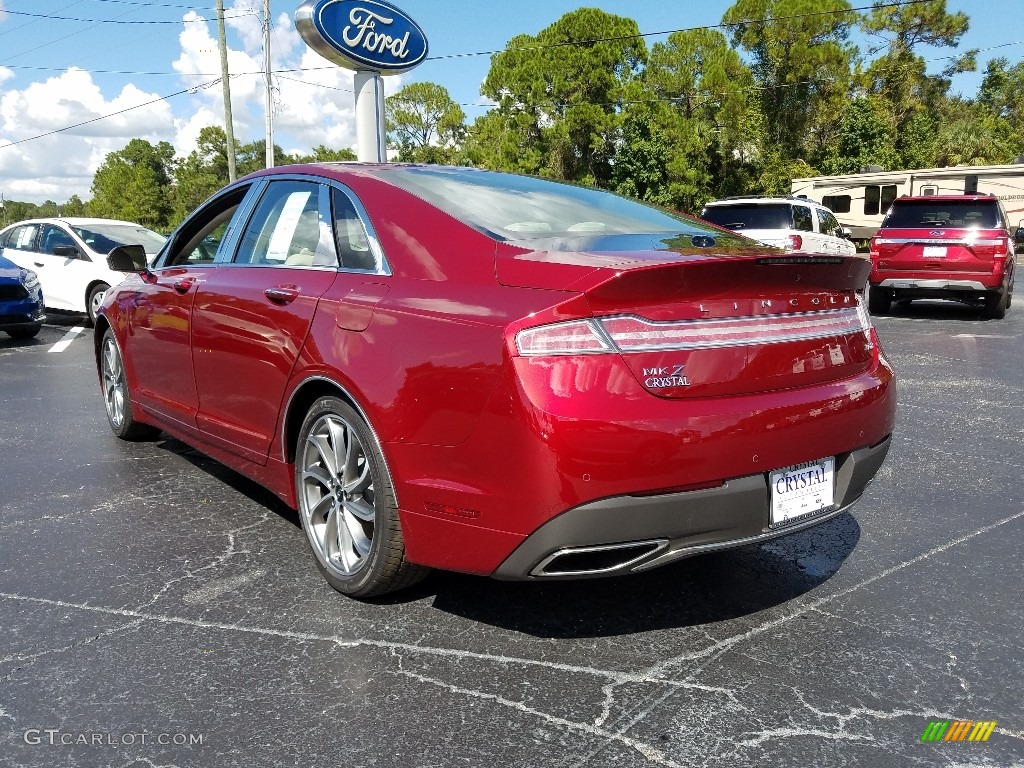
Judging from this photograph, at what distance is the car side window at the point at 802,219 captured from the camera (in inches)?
506

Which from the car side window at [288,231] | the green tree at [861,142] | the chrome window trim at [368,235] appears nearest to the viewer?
the chrome window trim at [368,235]

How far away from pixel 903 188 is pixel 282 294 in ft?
87.8

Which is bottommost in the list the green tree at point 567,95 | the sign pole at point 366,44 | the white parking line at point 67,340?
the white parking line at point 67,340

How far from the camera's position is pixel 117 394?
18.2 ft

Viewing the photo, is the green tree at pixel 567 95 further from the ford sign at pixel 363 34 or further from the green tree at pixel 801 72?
the ford sign at pixel 363 34

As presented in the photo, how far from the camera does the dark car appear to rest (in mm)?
10320

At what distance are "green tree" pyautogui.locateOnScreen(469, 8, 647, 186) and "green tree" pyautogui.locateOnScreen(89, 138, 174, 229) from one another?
2169 inches

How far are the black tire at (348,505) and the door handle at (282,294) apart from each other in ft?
1.51

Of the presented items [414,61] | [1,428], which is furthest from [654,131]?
[1,428]

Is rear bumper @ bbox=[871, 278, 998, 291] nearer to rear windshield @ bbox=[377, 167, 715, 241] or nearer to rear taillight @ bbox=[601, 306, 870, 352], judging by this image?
rear windshield @ bbox=[377, 167, 715, 241]

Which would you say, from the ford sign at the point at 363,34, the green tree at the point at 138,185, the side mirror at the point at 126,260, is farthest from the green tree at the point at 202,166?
the side mirror at the point at 126,260

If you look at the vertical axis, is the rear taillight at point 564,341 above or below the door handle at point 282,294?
below

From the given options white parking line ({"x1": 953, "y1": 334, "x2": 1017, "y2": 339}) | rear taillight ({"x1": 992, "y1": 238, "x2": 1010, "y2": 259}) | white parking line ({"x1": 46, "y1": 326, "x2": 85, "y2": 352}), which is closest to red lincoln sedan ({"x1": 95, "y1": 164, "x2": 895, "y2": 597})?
white parking line ({"x1": 46, "y1": 326, "x2": 85, "y2": 352})

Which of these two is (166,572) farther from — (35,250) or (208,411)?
(35,250)
